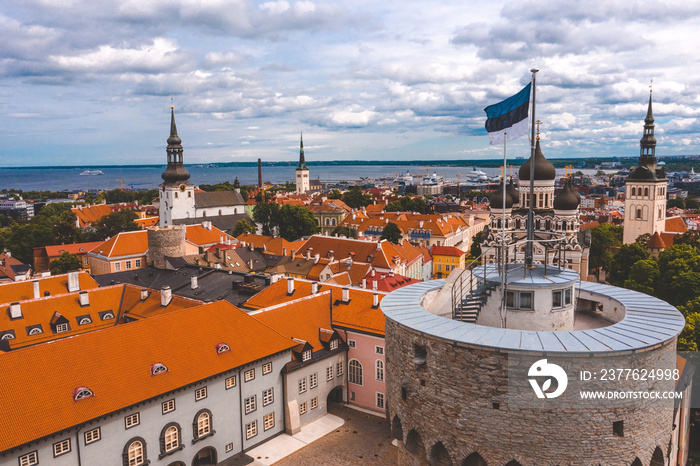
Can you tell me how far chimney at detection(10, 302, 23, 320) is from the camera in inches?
1164

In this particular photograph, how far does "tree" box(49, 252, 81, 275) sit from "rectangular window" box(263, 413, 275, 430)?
39587mm

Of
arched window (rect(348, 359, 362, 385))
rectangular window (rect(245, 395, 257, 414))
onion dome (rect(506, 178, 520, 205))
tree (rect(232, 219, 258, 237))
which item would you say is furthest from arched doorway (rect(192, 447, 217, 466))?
tree (rect(232, 219, 258, 237))

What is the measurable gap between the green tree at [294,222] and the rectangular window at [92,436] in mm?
62065

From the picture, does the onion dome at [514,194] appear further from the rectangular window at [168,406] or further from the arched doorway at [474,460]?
the arched doorway at [474,460]

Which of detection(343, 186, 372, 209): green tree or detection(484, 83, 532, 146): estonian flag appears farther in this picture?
detection(343, 186, 372, 209): green tree

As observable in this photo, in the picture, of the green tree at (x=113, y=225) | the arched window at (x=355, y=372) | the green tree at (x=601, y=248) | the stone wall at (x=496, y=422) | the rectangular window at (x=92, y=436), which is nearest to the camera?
the stone wall at (x=496, y=422)

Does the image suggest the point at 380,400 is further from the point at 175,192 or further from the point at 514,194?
the point at 175,192

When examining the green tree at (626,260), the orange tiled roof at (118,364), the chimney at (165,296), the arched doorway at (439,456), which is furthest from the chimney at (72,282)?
the green tree at (626,260)

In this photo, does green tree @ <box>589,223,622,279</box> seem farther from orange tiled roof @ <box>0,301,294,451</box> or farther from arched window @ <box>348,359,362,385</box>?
orange tiled roof @ <box>0,301,294,451</box>

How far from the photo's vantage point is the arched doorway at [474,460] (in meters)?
12.6

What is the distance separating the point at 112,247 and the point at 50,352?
40.5 m

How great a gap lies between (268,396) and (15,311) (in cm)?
1630

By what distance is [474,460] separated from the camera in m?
12.8

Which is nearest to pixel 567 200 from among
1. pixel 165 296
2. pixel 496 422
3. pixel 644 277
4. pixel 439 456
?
pixel 644 277
